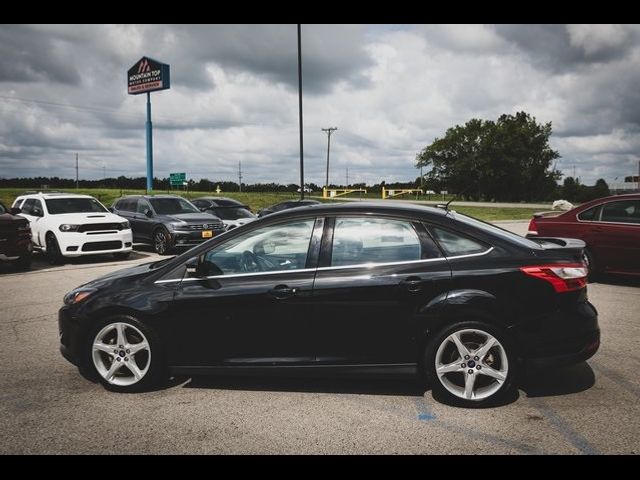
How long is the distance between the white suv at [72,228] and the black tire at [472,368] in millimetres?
10918

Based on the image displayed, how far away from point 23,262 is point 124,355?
9.27 metres

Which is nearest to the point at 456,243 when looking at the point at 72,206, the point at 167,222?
the point at 167,222

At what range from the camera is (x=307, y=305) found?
4.06 meters

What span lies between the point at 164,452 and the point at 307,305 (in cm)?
137

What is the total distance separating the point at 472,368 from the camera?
3.97 meters

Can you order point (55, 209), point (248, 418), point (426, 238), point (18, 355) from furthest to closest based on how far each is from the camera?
point (55, 209) → point (18, 355) → point (426, 238) → point (248, 418)

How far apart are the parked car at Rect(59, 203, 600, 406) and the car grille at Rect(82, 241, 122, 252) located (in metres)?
9.17

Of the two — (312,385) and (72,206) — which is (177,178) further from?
(312,385)

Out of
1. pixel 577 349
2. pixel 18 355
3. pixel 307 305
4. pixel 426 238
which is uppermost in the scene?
pixel 426 238

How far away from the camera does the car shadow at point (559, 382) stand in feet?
14.1

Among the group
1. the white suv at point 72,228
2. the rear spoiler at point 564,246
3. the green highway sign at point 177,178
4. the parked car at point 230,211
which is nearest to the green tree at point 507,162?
the green highway sign at point 177,178

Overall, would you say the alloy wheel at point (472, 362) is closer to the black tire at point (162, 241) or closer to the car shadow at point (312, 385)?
the car shadow at point (312, 385)

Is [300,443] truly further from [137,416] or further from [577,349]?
[577,349]
